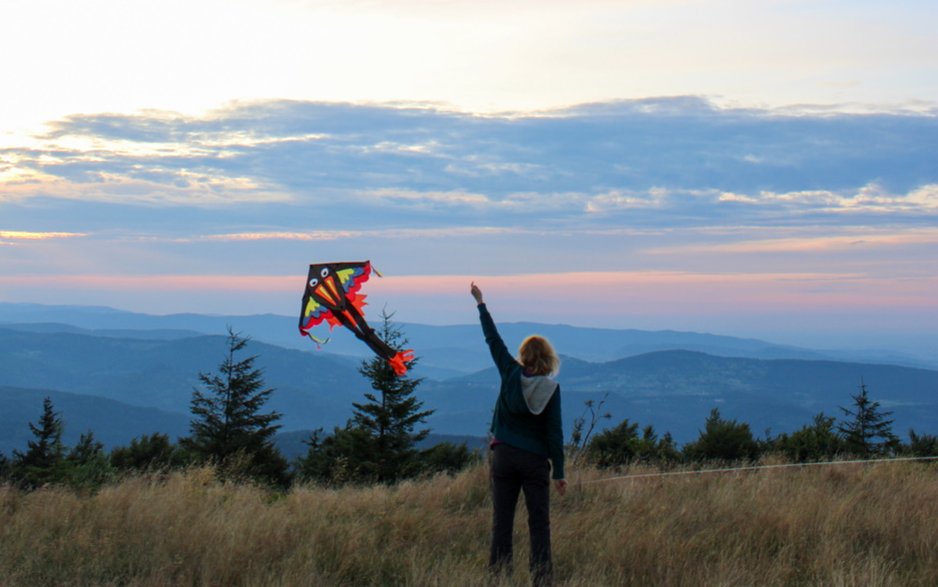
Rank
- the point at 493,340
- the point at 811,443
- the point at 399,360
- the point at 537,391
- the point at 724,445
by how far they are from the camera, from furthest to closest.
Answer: the point at 724,445 < the point at 811,443 < the point at 399,360 < the point at 493,340 < the point at 537,391

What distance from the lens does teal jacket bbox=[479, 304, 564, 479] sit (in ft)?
21.3

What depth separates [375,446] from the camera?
126 feet

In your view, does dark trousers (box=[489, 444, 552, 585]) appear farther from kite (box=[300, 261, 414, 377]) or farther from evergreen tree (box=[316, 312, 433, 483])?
evergreen tree (box=[316, 312, 433, 483])

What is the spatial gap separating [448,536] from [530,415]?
217 centimetres

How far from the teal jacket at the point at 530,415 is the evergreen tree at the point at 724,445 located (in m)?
12.2

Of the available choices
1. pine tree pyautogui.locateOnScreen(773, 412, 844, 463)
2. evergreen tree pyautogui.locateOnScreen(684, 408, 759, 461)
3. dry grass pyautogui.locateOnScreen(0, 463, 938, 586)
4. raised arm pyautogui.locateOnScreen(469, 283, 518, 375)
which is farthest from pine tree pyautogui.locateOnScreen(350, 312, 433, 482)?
raised arm pyautogui.locateOnScreen(469, 283, 518, 375)

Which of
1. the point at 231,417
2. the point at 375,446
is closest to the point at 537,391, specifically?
the point at 375,446

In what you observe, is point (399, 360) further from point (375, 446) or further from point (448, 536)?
point (375, 446)

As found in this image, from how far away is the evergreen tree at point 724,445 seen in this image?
1848 cm

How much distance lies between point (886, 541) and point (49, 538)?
7.33 metres

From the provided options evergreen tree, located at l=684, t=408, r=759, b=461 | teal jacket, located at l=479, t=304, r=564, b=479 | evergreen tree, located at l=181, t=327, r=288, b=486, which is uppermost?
teal jacket, located at l=479, t=304, r=564, b=479

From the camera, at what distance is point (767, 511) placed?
843cm

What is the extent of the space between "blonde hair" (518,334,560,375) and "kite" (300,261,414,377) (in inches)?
66.9

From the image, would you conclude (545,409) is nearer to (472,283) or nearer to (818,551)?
(472,283)
